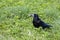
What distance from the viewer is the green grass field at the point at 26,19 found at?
855cm

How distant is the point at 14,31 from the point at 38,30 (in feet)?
2.22

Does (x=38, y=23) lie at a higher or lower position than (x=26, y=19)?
higher

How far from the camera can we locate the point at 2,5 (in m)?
Result: 10.9

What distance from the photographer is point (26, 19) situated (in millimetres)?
9852

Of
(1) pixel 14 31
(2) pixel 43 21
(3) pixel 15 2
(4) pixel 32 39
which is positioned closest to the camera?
(4) pixel 32 39

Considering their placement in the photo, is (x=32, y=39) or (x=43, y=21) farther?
(x=43, y=21)

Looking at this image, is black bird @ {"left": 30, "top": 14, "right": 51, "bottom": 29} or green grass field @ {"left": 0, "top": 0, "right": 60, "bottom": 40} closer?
green grass field @ {"left": 0, "top": 0, "right": 60, "bottom": 40}

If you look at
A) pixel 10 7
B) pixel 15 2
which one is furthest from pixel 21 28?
pixel 15 2

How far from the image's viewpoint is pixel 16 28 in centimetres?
895

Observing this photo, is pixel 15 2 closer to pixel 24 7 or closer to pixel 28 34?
pixel 24 7

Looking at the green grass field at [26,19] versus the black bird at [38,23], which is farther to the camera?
the black bird at [38,23]

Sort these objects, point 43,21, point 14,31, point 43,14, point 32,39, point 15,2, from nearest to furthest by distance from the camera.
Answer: point 32,39 → point 14,31 → point 43,21 → point 43,14 → point 15,2

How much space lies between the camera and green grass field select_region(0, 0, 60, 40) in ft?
28.0

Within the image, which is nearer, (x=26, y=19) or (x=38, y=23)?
(x=38, y=23)
